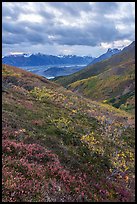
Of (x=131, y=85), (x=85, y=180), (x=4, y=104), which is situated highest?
(x=131, y=85)

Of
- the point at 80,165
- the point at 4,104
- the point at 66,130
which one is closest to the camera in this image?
the point at 80,165

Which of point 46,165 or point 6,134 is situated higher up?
point 6,134

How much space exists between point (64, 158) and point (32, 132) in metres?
5.02

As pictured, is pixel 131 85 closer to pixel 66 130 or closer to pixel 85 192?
pixel 66 130

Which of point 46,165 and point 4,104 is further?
point 4,104

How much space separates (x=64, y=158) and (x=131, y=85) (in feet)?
477

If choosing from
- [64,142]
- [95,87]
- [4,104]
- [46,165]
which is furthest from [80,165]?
[95,87]

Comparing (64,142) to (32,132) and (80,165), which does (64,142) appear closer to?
(32,132)

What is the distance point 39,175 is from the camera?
1566cm

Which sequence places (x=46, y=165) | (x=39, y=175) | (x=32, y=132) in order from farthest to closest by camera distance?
1. (x=32, y=132)
2. (x=46, y=165)
3. (x=39, y=175)

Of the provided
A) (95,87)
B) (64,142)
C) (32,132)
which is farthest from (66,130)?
(95,87)

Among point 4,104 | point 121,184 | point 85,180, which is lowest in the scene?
Result: point 121,184

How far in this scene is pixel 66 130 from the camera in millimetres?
29828

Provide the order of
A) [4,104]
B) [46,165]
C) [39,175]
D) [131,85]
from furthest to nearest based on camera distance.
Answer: [131,85], [4,104], [46,165], [39,175]
